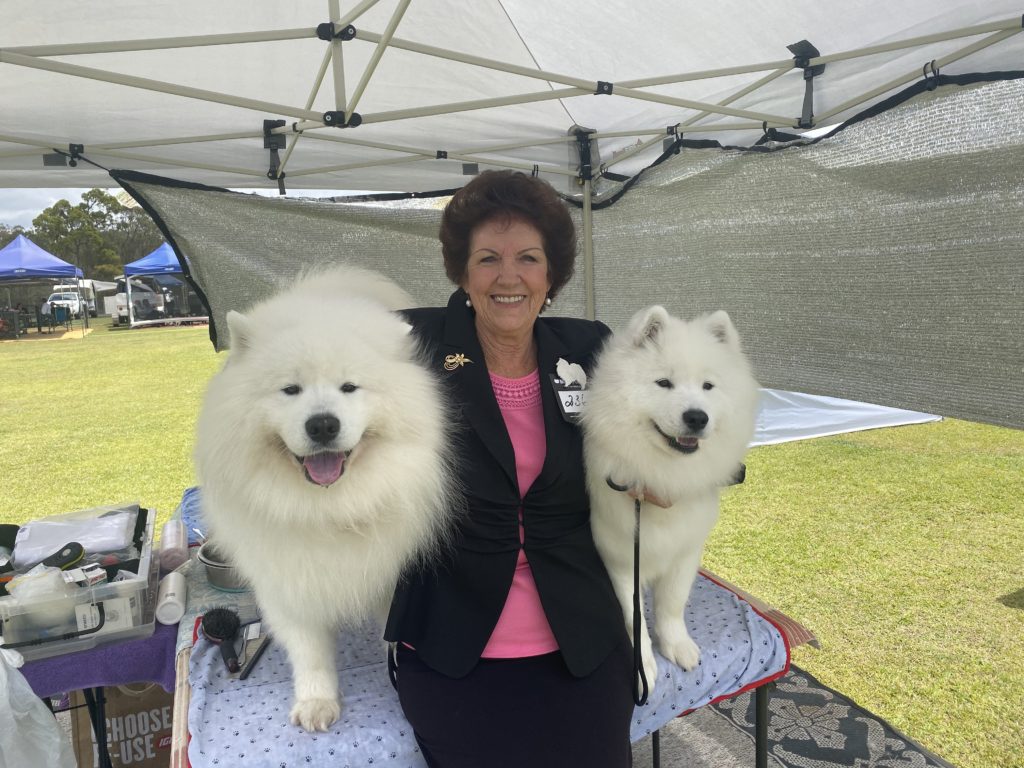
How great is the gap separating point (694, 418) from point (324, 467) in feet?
3.41

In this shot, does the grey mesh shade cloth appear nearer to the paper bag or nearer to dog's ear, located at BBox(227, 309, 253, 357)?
the paper bag

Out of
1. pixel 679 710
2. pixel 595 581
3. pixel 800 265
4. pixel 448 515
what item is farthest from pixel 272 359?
pixel 800 265

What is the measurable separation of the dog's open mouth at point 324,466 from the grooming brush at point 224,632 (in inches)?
35.9

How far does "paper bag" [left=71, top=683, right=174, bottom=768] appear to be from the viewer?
2.61 metres

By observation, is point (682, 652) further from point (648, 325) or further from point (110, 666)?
point (110, 666)

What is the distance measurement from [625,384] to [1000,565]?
13.8ft

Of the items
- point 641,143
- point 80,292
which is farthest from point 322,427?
point 80,292

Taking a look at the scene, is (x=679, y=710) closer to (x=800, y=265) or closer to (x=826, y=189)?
(x=800, y=265)

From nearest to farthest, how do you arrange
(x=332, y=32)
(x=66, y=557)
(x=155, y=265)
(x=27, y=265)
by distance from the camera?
(x=66, y=557) < (x=332, y=32) < (x=27, y=265) < (x=155, y=265)

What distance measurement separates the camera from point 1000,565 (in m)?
4.56

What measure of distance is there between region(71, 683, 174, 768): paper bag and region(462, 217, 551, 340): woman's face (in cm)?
207

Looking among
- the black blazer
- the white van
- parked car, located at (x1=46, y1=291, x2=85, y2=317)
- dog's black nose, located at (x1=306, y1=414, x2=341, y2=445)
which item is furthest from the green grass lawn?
parked car, located at (x1=46, y1=291, x2=85, y2=317)

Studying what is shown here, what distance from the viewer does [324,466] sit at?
5.41 ft

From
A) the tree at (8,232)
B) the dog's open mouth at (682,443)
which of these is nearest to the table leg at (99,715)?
the dog's open mouth at (682,443)
